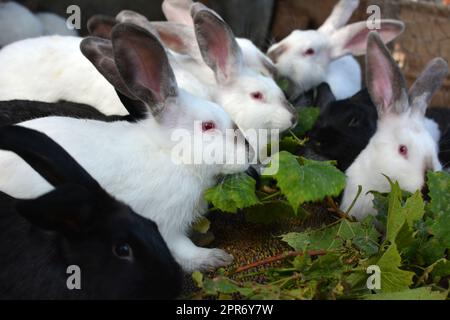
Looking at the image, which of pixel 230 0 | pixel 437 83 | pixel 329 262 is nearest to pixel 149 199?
pixel 329 262

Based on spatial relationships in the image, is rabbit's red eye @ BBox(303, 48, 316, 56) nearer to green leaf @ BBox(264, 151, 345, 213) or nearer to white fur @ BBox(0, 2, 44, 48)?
green leaf @ BBox(264, 151, 345, 213)

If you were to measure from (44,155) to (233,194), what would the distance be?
0.71 metres

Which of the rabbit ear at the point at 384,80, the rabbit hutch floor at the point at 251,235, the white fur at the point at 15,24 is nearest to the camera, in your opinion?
the rabbit hutch floor at the point at 251,235

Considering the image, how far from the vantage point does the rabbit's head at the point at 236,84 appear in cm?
254

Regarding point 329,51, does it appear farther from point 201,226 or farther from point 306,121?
point 201,226

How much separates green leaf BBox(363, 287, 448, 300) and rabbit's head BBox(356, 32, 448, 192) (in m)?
0.64

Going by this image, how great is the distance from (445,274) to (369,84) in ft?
3.20

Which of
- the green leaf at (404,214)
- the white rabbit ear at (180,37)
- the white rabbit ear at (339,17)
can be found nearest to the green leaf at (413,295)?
the green leaf at (404,214)

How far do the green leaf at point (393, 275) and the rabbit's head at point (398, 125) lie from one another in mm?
565

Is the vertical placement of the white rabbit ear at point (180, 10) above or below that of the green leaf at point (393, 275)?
above

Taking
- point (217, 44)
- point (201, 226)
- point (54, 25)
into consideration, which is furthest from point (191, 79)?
point (54, 25)

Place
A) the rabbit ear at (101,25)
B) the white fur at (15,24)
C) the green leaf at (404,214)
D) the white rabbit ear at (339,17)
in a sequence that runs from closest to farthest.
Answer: the green leaf at (404,214)
the rabbit ear at (101,25)
the white rabbit ear at (339,17)
the white fur at (15,24)

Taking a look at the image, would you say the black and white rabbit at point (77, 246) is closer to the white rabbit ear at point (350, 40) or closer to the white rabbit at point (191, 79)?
the white rabbit at point (191, 79)

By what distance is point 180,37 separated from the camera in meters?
2.95
